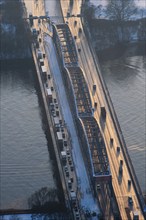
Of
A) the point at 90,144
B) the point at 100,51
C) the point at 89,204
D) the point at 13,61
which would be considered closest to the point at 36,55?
the point at 13,61

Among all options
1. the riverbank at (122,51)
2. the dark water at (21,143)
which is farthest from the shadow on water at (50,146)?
the riverbank at (122,51)

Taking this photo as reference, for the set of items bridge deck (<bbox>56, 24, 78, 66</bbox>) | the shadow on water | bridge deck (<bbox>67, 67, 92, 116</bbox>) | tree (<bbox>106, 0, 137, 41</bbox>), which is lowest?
the shadow on water

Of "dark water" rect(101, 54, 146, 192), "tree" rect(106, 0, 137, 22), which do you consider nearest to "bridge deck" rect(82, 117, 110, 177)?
"dark water" rect(101, 54, 146, 192)

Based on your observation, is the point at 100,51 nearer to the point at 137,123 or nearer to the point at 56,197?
the point at 137,123

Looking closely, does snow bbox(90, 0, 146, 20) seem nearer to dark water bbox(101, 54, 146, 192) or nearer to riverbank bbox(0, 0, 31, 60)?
dark water bbox(101, 54, 146, 192)

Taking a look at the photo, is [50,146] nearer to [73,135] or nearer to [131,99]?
[73,135]

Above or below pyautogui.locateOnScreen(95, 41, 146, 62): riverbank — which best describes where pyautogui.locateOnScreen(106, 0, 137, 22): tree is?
above

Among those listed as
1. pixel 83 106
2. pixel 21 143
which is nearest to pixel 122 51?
pixel 83 106
